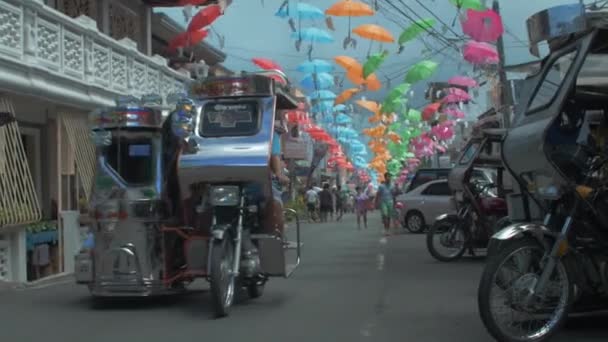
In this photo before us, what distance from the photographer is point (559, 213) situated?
7.19 metres

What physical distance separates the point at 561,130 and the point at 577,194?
2.76 ft

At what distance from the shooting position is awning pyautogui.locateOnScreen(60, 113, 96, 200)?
53.1 ft

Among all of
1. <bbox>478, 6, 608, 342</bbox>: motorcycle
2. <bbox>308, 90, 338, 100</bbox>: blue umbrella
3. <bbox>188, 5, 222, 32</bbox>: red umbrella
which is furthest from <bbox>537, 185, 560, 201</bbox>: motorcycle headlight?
<bbox>308, 90, 338, 100</bbox>: blue umbrella

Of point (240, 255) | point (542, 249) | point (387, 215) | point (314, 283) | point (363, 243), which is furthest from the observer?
point (387, 215)

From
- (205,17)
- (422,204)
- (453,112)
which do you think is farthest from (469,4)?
(453,112)

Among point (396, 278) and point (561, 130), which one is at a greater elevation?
point (561, 130)

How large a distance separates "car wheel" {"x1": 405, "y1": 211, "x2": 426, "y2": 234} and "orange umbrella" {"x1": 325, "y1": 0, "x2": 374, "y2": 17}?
8.05m

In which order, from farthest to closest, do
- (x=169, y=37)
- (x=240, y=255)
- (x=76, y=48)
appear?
(x=169, y=37), (x=76, y=48), (x=240, y=255)

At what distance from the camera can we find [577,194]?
6840mm

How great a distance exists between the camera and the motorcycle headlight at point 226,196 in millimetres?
9602

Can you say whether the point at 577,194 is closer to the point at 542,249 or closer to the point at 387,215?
the point at 542,249

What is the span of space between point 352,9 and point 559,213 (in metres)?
11.2

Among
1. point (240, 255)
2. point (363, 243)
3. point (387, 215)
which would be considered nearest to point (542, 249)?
point (240, 255)

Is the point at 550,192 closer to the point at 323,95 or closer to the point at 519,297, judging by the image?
the point at 519,297
